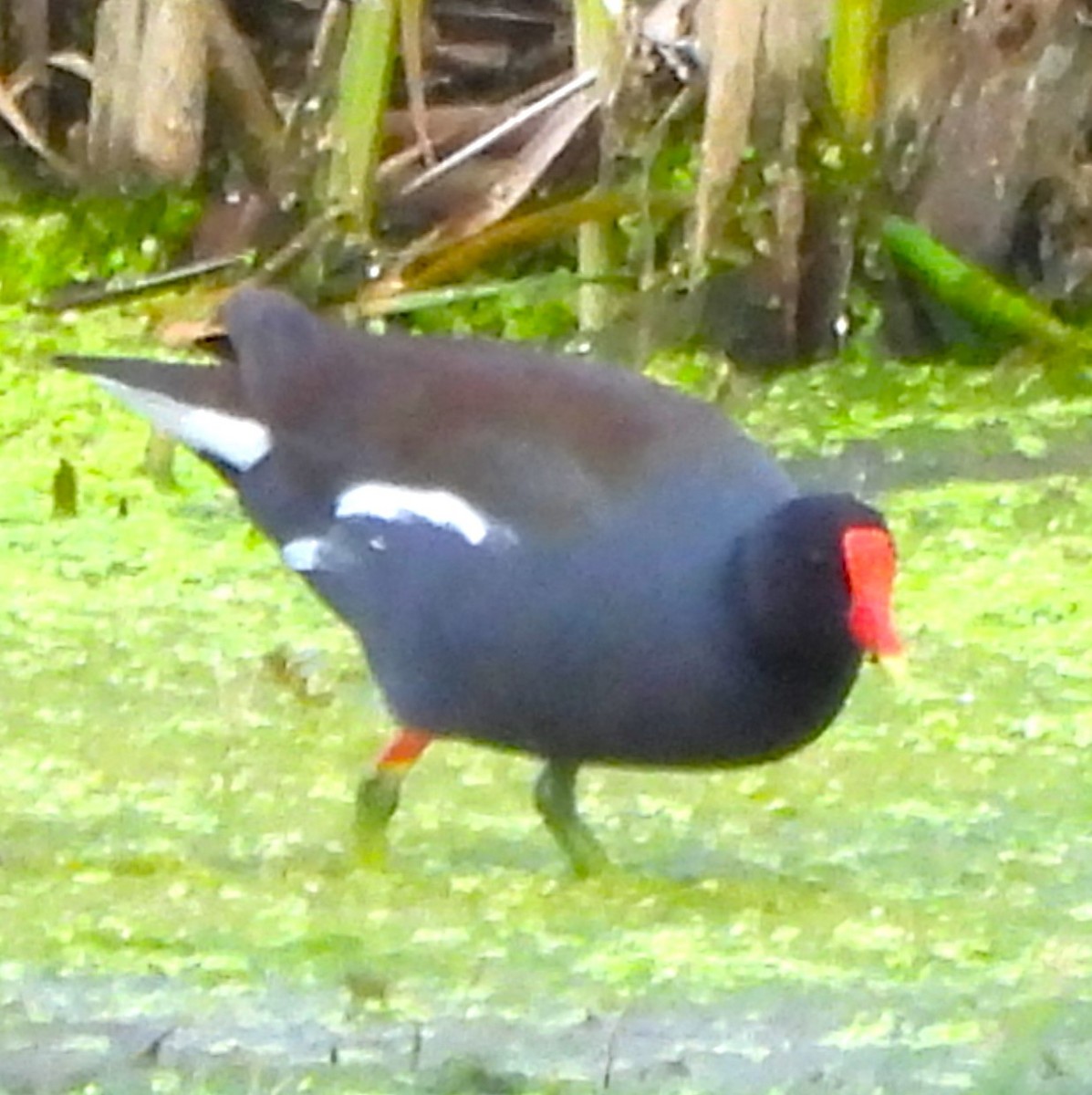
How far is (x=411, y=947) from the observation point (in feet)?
6.68

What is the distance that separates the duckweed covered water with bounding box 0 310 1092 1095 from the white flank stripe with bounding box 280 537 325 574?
186 millimetres

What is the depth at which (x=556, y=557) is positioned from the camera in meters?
2.18

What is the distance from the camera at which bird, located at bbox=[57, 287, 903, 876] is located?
2160 mm

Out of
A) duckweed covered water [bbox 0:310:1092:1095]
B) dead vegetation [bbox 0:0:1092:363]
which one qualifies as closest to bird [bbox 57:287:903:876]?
duckweed covered water [bbox 0:310:1092:1095]

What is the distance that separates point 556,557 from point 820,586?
17 centimetres

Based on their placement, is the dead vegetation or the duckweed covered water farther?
→ the dead vegetation

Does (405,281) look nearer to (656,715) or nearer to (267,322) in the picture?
(267,322)

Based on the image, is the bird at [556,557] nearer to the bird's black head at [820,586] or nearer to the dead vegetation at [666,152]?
the bird's black head at [820,586]

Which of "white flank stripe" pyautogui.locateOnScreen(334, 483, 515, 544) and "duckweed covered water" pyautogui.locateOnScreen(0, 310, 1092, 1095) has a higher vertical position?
"white flank stripe" pyautogui.locateOnScreen(334, 483, 515, 544)

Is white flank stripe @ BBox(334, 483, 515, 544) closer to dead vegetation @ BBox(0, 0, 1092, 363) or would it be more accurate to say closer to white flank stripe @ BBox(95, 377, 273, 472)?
white flank stripe @ BBox(95, 377, 273, 472)

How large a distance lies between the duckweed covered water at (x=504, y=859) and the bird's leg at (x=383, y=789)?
0.04 metres

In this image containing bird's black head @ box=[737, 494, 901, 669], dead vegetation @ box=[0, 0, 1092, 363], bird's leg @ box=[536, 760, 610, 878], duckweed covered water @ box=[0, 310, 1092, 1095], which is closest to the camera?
duckweed covered water @ box=[0, 310, 1092, 1095]

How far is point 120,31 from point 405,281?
1.97 feet

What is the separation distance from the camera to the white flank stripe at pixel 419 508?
7.28ft
